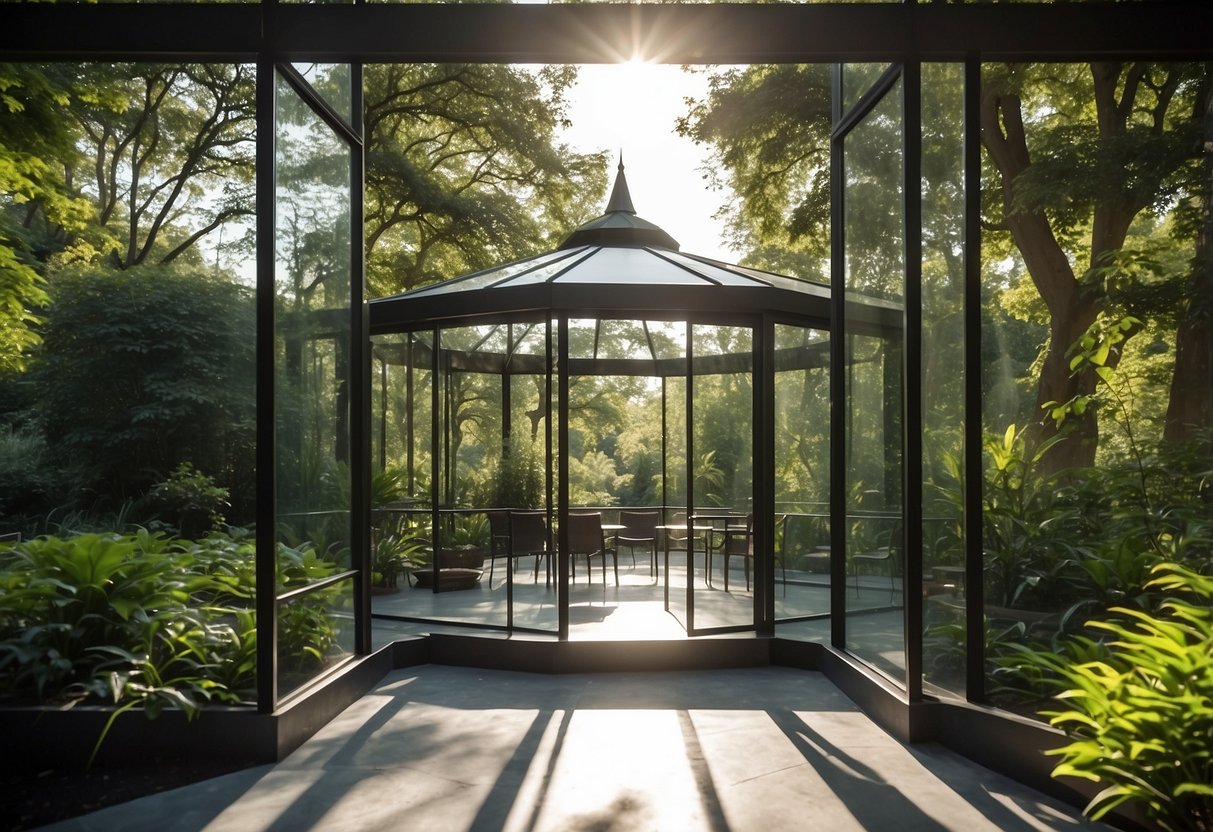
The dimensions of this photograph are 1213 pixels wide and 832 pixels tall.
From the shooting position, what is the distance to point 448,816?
3291mm

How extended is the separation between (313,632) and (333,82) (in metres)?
3.21

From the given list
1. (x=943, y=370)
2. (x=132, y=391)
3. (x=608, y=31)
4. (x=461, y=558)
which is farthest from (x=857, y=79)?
(x=132, y=391)

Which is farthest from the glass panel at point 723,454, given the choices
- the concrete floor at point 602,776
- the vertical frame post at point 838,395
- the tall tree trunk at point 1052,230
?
the tall tree trunk at point 1052,230

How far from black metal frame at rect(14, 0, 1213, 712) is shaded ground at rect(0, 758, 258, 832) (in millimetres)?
1058

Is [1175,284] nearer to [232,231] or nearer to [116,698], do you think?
[116,698]

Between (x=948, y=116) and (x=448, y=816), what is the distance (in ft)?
13.5

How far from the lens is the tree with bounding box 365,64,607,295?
1420cm

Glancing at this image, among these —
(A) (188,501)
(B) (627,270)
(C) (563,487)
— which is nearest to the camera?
(C) (563,487)

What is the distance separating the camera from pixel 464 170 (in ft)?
53.2

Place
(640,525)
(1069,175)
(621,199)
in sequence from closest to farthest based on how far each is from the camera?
(1069,175), (621,199), (640,525)

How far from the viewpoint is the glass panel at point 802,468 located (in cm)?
720

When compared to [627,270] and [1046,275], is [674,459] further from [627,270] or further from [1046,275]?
[1046,275]

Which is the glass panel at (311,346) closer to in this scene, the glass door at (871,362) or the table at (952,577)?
the glass door at (871,362)

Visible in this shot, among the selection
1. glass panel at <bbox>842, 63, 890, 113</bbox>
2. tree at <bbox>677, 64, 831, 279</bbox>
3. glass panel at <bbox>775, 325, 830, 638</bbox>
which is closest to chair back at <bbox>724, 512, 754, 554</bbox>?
glass panel at <bbox>775, 325, 830, 638</bbox>
